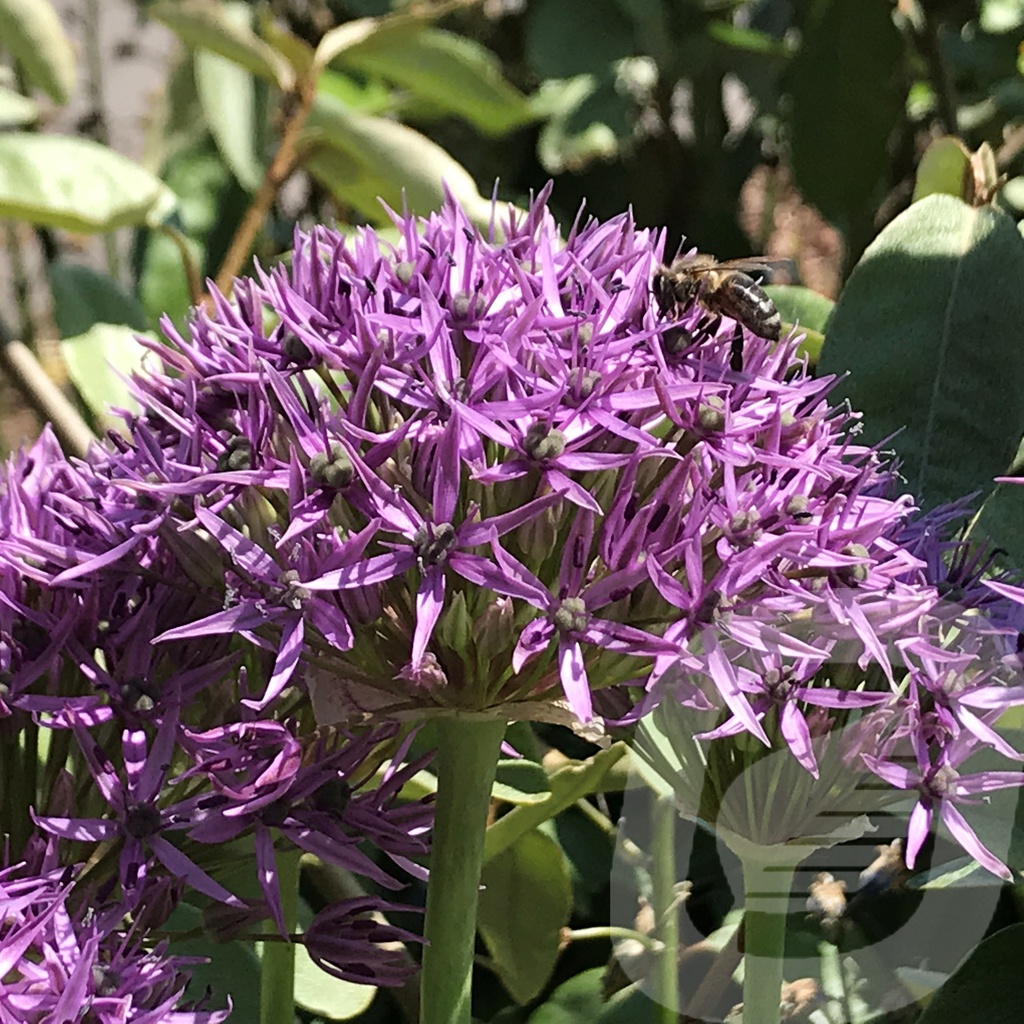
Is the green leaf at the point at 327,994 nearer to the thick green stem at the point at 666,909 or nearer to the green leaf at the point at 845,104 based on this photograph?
the thick green stem at the point at 666,909

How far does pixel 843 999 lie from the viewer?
1.44 ft

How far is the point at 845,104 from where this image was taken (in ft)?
3.11

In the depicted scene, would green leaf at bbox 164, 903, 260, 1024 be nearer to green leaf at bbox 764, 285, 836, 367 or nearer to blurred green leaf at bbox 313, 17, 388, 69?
green leaf at bbox 764, 285, 836, 367

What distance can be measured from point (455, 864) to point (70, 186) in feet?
1.49

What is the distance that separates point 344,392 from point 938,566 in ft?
0.56

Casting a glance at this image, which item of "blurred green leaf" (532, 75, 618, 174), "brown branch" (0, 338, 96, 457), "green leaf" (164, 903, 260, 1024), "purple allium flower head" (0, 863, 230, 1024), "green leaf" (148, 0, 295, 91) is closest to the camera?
"purple allium flower head" (0, 863, 230, 1024)

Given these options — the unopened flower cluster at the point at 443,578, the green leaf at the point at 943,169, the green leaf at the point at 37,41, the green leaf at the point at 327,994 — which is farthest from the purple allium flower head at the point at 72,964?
the green leaf at the point at 37,41

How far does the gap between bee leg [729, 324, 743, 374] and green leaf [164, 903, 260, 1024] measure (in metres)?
0.22

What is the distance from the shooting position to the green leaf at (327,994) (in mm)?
447

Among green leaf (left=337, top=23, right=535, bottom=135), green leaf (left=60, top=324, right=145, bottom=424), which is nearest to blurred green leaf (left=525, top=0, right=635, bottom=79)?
green leaf (left=337, top=23, right=535, bottom=135)

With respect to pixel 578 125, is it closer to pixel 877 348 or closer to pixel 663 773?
pixel 877 348

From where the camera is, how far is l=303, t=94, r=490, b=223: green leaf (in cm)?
65

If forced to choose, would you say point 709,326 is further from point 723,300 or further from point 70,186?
point 70,186

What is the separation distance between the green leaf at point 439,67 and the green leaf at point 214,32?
5 centimetres
